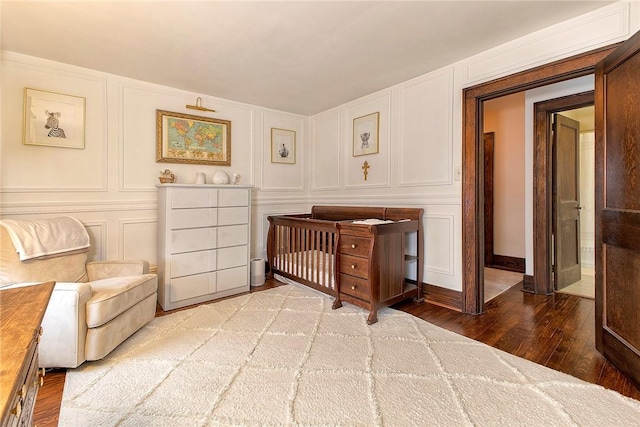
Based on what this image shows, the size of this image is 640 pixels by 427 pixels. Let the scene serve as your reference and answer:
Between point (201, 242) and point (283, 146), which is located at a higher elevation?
point (283, 146)

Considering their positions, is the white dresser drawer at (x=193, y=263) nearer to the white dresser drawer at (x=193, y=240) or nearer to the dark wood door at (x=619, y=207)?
the white dresser drawer at (x=193, y=240)

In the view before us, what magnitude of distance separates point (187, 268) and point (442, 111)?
9.77 ft

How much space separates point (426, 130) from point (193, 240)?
2.64m

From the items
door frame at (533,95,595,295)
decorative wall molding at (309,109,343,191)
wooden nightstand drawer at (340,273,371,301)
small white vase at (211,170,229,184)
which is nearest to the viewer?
wooden nightstand drawer at (340,273,371,301)

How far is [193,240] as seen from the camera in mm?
2953

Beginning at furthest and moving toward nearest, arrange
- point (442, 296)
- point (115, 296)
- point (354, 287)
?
point (442, 296), point (354, 287), point (115, 296)

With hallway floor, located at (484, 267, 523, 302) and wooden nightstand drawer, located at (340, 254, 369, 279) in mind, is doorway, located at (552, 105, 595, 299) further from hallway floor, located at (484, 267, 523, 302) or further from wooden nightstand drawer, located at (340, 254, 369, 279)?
wooden nightstand drawer, located at (340, 254, 369, 279)

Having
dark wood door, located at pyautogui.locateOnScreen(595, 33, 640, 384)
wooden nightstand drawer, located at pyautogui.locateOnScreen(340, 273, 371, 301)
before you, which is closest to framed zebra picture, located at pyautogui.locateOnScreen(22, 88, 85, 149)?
wooden nightstand drawer, located at pyautogui.locateOnScreen(340, 273, 371, 301)

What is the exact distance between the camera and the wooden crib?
2.53 m

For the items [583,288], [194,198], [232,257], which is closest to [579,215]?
[583,288]

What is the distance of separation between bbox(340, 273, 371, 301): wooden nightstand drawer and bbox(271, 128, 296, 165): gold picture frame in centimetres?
218

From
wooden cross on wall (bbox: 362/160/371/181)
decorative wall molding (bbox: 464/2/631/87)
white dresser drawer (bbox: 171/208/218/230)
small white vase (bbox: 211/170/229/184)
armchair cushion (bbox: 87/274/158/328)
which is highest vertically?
decorative wall molding (bbox: 464/2/631/87)

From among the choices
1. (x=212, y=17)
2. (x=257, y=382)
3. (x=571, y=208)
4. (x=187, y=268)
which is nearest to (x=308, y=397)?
(x=257, y=382)

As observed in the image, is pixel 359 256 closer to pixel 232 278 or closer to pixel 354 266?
pixel 354 266
